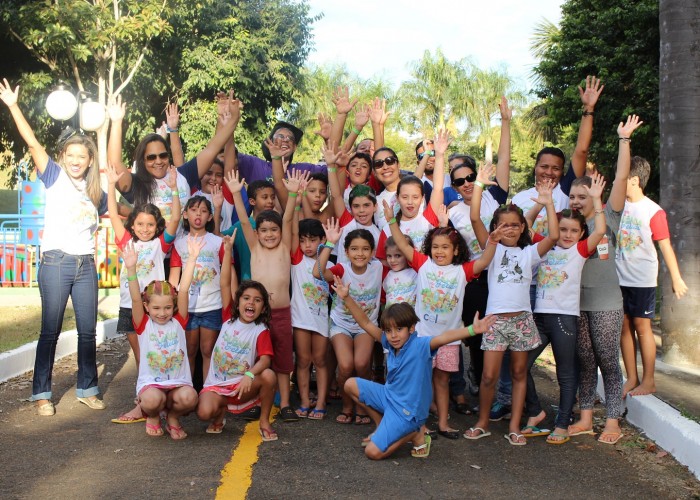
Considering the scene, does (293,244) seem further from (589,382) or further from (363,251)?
(589,382)

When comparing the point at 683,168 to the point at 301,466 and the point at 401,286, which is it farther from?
the point at 301,466

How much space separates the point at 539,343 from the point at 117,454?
3008 millimetres

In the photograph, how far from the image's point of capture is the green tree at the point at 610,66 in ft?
67.4

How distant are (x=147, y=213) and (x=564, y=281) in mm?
3213

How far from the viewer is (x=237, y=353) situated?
6.01 metres

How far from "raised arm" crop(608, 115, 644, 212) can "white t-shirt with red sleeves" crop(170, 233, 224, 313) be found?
124 inches

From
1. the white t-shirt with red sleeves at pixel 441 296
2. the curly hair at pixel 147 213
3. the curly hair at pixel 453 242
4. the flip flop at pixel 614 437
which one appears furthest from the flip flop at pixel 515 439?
the curly hair at pixel 147 213

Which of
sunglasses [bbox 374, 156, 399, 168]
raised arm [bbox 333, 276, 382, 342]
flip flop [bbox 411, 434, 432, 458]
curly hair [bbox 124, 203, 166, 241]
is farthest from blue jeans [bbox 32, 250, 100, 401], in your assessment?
flip flop [bbox 411, 434, 432, 458]

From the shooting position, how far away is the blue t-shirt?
5.43 metres

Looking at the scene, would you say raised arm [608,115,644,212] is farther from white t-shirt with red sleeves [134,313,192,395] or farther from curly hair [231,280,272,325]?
white t-shirt with red sleeves [134,313,192,395]

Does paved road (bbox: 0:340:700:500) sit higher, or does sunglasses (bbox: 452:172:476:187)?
sunglasses (bbox: 452:172:476:187)

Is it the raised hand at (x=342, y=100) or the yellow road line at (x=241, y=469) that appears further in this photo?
the raised hand at (x=342, y=100)

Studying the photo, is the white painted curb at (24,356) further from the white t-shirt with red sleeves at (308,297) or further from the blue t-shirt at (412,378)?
the blue t-shirt at (412,378)

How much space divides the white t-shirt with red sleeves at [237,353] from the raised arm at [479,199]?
1825mm
